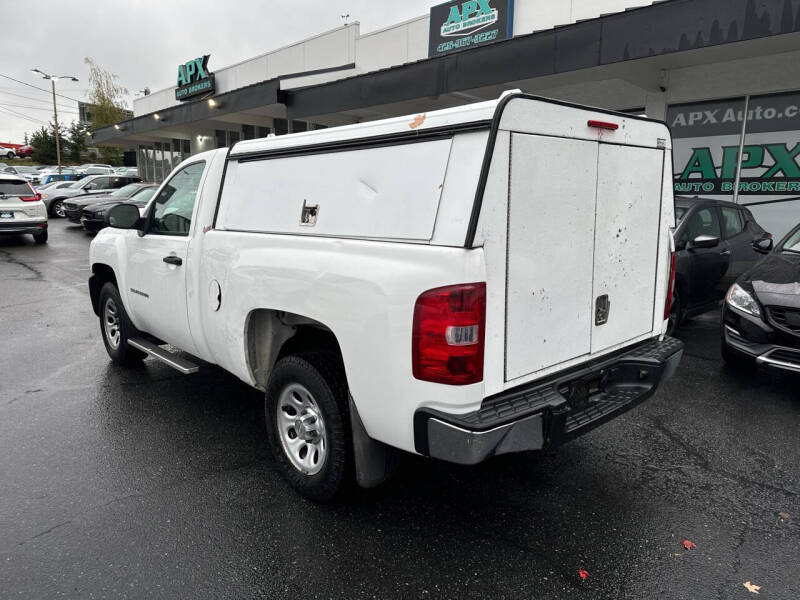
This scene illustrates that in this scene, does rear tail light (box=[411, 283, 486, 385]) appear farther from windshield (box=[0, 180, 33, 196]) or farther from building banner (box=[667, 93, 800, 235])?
windshield (box=[0, 180, 33, 196])

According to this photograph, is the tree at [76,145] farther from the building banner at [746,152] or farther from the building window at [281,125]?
the building banner at [746,152]

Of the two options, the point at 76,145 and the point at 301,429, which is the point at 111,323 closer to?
the point at 301,429

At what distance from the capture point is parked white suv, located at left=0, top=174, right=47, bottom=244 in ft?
46.3

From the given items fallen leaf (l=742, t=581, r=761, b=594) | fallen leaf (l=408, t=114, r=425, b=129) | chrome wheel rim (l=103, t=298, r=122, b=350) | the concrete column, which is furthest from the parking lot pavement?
the concrete column

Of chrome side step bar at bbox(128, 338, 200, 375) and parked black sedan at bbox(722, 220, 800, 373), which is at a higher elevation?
parked black sedan at bbox(722, 220, 800, 373)

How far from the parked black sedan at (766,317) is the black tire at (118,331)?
536cm

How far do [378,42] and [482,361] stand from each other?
16.6 metres

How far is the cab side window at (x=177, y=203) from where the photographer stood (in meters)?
4.11

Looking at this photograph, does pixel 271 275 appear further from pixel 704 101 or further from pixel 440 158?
pixel 704 101

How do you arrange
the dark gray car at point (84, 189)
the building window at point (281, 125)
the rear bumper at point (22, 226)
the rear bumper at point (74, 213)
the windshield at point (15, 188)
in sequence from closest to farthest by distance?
the rear bumper at point (22, 226)
the windshield at point (15, 188)
the rear bumper at point (74, 213)
the building window at point (281, 125)
the dark gray car at point (84, 189)

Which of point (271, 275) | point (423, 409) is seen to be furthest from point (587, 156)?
point (271, 275)

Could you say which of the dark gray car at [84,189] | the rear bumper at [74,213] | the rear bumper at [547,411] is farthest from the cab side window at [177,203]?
the dark gray car at [84,189]

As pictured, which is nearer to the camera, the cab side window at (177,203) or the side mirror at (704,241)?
the cab side window at (177,203)

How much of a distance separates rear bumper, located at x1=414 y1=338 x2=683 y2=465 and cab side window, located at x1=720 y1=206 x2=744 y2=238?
4.70 m
